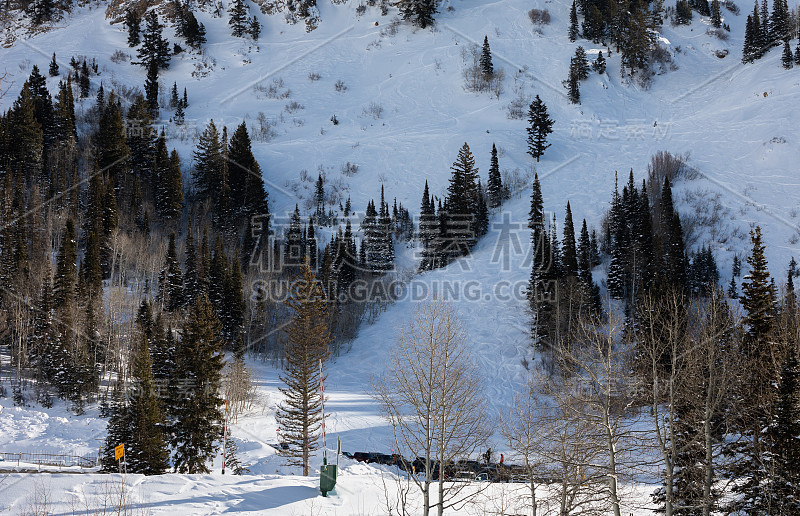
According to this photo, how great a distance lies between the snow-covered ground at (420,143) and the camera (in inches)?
1236

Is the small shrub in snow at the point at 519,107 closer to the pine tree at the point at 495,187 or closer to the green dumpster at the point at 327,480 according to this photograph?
the pine tree at the point at 495,187

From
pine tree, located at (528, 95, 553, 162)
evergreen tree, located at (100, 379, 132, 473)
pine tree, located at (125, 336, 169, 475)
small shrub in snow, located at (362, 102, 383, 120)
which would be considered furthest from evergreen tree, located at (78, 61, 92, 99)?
pine tree, located at (125, 336, 169, 475)

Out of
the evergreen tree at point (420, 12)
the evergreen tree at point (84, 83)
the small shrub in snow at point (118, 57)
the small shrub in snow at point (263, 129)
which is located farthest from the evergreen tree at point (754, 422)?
the small shrub in snow at point (118, 57)

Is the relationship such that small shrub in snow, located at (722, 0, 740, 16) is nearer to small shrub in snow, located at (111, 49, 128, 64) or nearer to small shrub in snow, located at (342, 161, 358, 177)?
small shrub in snow, located at (342, 161, 358, 177)

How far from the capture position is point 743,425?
1953 cm

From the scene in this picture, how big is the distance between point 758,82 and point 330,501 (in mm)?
104028

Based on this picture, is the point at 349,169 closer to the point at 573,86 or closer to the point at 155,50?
the point at 573,86

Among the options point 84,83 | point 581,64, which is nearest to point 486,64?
point 581,64

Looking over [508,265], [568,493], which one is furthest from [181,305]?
[568,493]

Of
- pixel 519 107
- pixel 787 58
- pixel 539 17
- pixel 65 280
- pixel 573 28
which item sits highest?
pixel 539 17

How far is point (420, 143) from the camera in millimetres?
94250

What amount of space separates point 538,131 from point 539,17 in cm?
5886

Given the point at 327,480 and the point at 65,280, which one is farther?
the point at 65,280

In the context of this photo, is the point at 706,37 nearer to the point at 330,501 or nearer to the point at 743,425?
the point at 743,425
